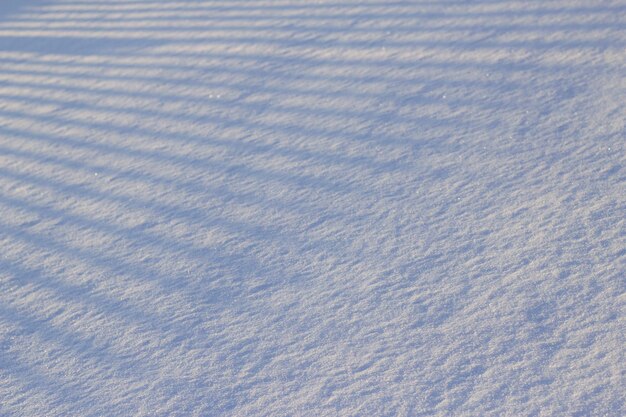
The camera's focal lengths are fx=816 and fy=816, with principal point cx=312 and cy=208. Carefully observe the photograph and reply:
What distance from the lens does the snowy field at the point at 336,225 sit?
3.65 m

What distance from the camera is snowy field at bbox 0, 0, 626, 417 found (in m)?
3.65

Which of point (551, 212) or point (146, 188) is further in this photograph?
point (146, 188)

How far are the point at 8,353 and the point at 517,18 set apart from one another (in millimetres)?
5308

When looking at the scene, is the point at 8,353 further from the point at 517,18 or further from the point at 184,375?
the point at 517,18

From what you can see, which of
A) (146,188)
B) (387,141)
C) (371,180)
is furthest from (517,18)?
(146,188)

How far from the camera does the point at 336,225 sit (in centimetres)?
486

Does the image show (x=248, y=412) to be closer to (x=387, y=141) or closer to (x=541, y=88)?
(x=387, y=141)

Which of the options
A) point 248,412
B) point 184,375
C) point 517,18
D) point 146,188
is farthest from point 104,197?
point 517,18

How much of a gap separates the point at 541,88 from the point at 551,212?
5.71 feet

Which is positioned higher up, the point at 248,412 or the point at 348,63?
the point at 348,63

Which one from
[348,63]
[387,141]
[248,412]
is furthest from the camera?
[348,63]

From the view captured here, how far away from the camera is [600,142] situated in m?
5.07

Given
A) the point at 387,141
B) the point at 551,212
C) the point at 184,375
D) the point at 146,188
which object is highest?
the point at 146,188

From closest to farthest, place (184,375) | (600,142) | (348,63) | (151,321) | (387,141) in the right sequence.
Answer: (184,375), (151,321), (600,142), (387,141), (348,63)
